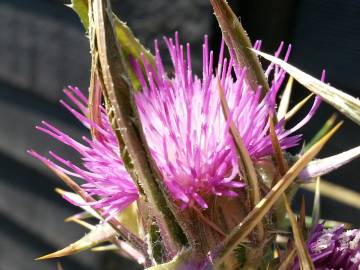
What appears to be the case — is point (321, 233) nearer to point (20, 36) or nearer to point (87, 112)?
point (87, 112)

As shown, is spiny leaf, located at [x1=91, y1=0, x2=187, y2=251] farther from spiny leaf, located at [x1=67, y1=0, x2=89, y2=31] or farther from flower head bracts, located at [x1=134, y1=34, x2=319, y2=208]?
spiny leaf, located at [x1=67, y1=0, x2=89, y2=31]

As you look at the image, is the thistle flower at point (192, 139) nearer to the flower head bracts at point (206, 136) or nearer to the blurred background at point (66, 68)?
the flower head bracts at point (206, 136)

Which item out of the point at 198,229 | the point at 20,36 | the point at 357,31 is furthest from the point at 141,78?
the point at 20,36

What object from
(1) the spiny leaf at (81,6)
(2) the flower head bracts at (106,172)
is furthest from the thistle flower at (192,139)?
(1) the spiny leaf at (81,6)

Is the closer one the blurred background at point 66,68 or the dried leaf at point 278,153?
the dried leaf at point 278,153

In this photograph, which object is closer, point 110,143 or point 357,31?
point 110,143

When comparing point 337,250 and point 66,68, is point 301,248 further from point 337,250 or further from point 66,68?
point 66,68

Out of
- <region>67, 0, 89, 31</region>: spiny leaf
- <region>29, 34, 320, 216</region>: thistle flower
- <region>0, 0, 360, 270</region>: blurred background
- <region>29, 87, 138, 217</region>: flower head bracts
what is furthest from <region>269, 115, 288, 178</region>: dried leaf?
<region>0, 0, 360, 270</region>: blurred background
